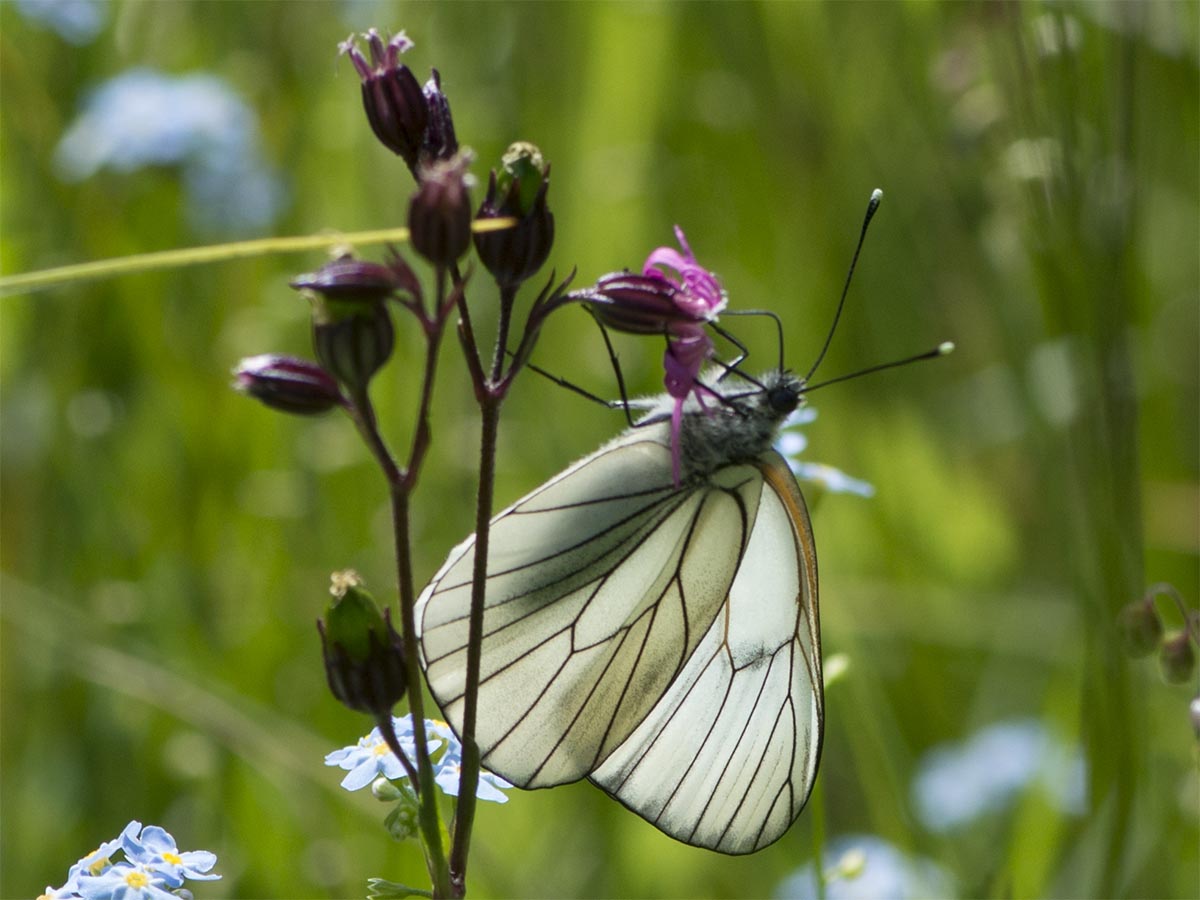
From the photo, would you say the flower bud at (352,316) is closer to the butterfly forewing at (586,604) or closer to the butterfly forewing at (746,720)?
the butterfly forewing at (586,604)

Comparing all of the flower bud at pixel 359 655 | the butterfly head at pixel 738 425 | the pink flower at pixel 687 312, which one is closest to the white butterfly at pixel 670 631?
the butterfly head at pixel 738 425

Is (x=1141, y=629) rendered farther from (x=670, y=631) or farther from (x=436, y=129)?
(x=436, y=129)

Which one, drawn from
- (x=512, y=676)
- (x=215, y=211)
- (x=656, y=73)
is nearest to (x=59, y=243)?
(x=215, y=211)

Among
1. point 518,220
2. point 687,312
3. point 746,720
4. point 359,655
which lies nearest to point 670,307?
point 687,312

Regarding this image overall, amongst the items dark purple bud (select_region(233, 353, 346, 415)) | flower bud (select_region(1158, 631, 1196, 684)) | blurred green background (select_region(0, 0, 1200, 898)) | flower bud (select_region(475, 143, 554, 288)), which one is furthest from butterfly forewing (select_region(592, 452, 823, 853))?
dark purple bud (select_region(233, 353, 346, 415))

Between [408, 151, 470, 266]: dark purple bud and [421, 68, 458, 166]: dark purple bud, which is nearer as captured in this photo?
[408, 151, 470, 266]: dark purple bud

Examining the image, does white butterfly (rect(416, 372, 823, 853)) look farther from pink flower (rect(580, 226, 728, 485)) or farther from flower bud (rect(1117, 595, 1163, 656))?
flower bud (rect(1117, 595, 1163, 656))

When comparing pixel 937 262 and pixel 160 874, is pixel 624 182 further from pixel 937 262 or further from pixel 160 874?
pixel 160 874
